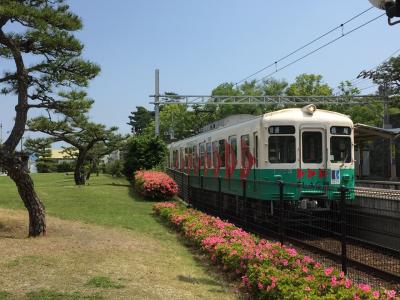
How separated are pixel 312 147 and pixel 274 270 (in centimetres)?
786

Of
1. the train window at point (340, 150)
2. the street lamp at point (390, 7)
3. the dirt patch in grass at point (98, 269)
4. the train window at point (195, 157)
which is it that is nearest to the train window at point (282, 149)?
the train window at point (340, 150)

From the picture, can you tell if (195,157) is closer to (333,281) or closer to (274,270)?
(274,270)

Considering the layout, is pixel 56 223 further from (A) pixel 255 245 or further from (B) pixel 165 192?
(B) pixel 165 192

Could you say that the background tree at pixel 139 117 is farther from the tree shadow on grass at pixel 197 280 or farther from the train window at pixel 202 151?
the tree shadow on grass at pixel 197 280

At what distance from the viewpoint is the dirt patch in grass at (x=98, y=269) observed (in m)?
6.34

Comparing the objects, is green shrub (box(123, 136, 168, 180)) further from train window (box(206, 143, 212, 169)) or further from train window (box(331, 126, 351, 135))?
train window (box(331, 126, 351, 135))

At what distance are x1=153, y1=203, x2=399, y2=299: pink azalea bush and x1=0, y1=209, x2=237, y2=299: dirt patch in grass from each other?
1.23ft

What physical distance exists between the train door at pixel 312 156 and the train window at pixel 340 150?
282 millimetres

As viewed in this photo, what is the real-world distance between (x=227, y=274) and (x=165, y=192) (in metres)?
12.1

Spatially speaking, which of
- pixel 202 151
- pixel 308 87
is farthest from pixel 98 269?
pixel 308 87

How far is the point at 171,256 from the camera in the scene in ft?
30.1

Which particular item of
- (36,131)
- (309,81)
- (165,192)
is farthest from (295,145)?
(309,81)

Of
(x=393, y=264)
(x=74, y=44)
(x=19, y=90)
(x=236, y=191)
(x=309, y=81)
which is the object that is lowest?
(x=393, y=264)

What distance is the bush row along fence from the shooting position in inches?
310
